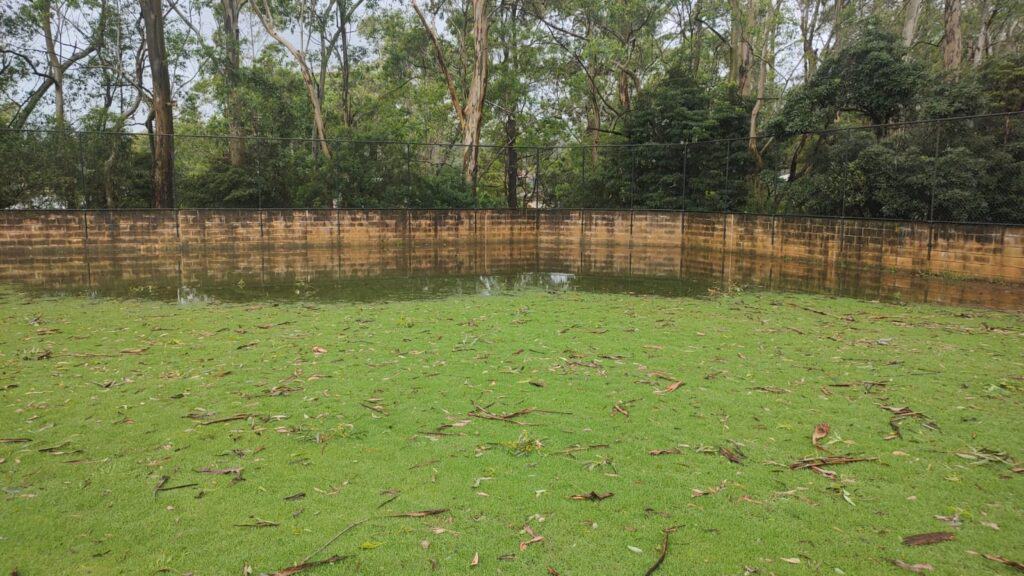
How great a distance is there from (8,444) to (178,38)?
25.4 m

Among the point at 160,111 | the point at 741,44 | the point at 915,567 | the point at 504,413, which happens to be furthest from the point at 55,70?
the point at 915,567

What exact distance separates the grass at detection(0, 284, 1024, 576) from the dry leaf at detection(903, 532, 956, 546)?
35 millimetres

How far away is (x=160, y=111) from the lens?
1827 cm

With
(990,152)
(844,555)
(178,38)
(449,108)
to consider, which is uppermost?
(178,38)

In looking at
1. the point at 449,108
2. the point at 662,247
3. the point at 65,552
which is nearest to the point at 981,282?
the point at 662,247

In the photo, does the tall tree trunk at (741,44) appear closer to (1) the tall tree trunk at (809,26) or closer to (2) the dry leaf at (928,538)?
(1) the tall tree trunk at (809,26)

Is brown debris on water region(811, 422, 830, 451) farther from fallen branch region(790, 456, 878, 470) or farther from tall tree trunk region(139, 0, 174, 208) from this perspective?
tall tree trunk region(139, 0, 174, 208)

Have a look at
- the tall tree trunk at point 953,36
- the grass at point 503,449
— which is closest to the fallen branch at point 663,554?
the grass at point 503,449

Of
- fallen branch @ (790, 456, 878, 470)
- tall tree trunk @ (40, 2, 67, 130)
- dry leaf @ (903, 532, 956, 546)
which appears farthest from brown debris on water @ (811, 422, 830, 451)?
tall tree trunk @ (40, 2, 67, 130)

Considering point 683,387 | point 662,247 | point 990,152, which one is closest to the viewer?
point 683,387

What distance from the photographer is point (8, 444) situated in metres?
3.73

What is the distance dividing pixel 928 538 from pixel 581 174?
1803 cm

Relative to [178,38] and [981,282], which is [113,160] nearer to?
[178,38]

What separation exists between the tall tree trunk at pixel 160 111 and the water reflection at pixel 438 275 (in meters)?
3.33
